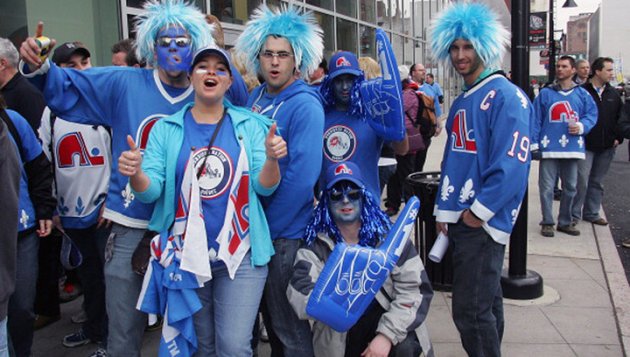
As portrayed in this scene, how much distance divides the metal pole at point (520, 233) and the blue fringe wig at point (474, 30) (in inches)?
50.5

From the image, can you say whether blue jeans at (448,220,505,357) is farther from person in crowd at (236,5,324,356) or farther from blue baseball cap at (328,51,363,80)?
blue baseball cap at (328,51,363,80)

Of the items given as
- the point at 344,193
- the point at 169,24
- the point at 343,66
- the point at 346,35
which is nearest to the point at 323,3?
the point at 346,35

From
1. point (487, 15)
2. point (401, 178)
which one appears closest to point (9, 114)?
point (487, 15)

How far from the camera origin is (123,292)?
100.0 inches

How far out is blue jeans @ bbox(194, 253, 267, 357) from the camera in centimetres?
239

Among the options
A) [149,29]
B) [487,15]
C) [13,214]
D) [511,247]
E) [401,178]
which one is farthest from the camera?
[401,178]

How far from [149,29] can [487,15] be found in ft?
5.53

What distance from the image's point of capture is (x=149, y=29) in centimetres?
257

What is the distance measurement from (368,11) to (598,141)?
26.7ft

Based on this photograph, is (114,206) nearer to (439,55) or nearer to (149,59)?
(149,59)

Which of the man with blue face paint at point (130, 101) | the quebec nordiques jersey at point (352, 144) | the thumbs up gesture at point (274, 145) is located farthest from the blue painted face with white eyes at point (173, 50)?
the quebec nordiques jersey at point (352, 144)

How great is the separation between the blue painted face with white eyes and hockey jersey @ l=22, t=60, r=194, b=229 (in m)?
0.12

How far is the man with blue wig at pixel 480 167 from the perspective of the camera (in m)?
2.64

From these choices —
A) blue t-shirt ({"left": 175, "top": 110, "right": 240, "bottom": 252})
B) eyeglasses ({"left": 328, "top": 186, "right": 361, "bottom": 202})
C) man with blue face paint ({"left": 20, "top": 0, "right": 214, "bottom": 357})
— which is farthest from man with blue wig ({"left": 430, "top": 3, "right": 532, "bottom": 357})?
man with blue face paint ({"left": 20, "top": 0, "right": 214, "bottom": 357})
